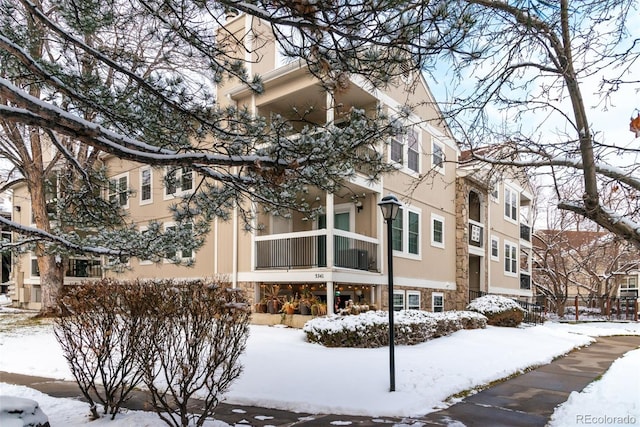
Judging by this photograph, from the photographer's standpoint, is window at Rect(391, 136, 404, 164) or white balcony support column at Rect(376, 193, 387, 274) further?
window at Rect(391, 136, 404, 164)

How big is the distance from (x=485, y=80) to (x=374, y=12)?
2.10 meters

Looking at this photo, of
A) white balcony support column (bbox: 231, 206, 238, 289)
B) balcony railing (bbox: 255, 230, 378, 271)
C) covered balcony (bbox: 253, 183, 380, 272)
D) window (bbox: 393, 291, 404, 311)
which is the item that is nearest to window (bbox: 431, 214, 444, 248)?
window (bbox: 393, 291, 404, 311)

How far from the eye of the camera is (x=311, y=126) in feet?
19.6

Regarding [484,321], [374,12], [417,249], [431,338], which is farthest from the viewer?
[417,249]

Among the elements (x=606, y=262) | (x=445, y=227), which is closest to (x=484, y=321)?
(x=445, y=227)

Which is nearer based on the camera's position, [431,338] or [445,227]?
[431,338]

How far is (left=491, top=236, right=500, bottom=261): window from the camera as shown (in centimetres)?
2288

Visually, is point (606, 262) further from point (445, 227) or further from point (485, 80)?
point (485, 80)

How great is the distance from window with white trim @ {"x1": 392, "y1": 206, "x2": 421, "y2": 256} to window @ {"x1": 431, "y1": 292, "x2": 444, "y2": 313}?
88.1 inches

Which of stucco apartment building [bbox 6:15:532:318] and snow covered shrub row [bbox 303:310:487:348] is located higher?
stucco apartment building [bbox 6:15:532:318]

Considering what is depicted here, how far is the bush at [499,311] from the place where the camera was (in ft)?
55.3

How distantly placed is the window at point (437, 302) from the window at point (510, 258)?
7442 mm

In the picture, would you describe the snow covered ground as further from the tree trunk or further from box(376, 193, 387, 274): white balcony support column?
the tree trunk

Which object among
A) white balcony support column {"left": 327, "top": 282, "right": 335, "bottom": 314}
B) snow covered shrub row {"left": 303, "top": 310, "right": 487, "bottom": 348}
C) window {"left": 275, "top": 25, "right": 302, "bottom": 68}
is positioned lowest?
snow covered shrub row {"left": 303, "top": 310, "right": 487, "bottom": 348}
